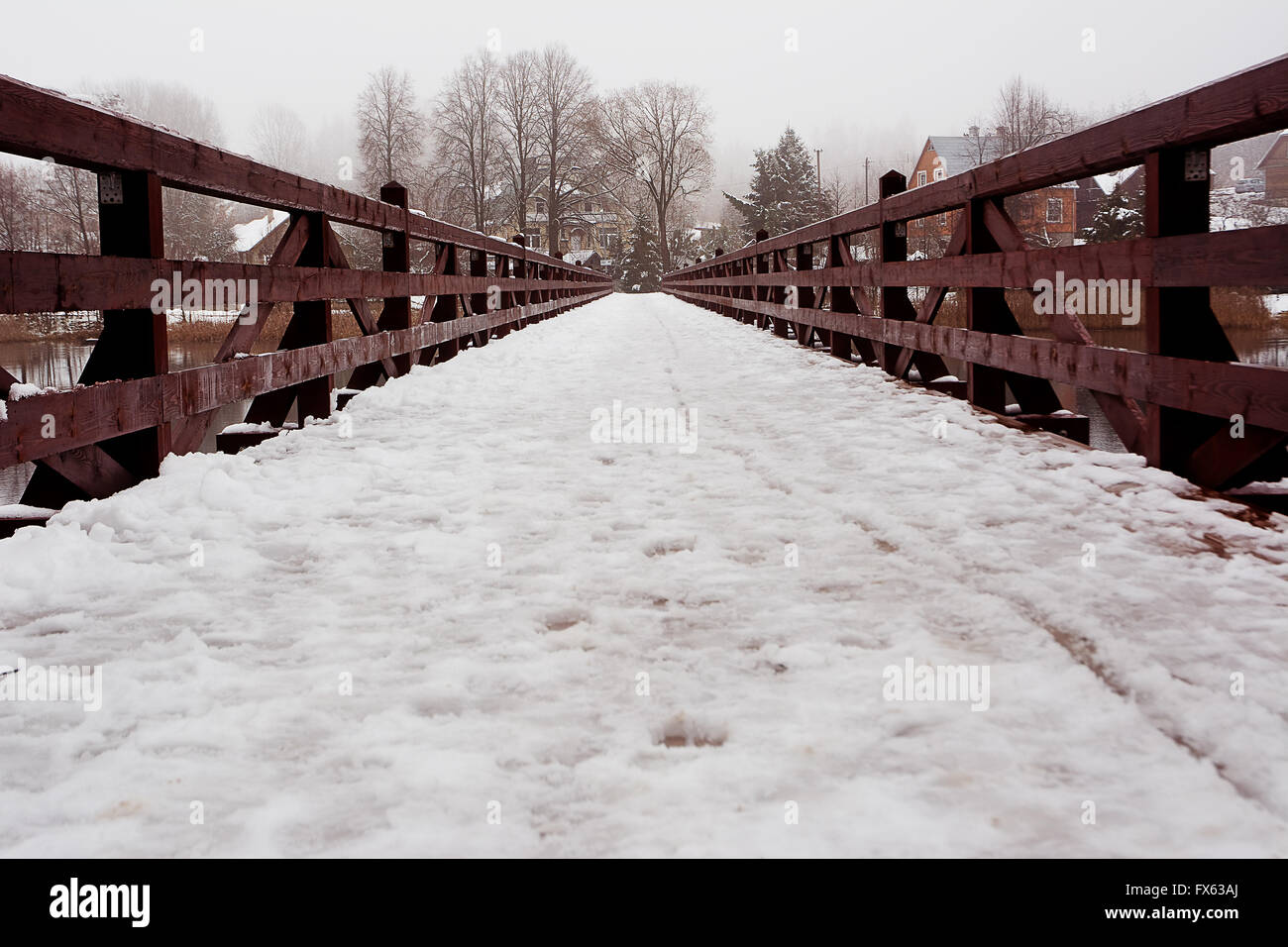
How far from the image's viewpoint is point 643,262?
69.1 m

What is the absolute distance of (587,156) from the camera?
166 ft

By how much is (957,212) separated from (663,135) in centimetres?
3286

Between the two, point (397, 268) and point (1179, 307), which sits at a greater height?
point (397, 268)

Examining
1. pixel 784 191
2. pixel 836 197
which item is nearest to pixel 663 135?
pixel 784 191

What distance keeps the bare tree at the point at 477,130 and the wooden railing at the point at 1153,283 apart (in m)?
46.3

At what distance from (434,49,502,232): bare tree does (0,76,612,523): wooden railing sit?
4559cm

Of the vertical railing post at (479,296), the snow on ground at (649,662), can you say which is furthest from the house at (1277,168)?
the snow on ground at (649,662)

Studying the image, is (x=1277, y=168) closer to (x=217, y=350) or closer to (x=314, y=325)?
(x=217, y=350)

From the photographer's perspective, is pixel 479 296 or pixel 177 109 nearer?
pixel 479 296

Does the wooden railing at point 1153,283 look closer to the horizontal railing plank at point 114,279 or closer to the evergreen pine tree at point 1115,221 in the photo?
the horizontal railing plank at point 114,279

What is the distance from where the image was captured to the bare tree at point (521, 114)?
49688mm

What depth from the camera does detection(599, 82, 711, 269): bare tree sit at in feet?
199
